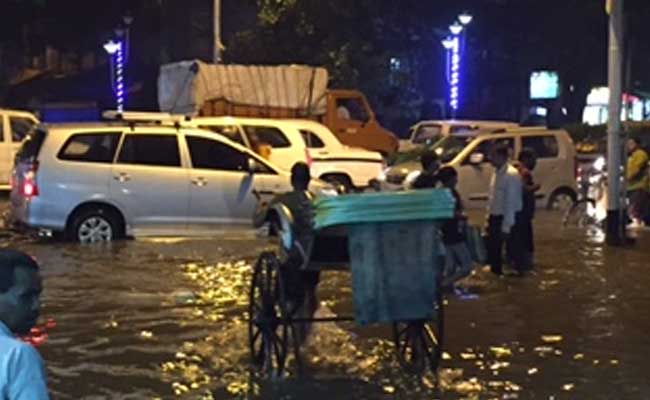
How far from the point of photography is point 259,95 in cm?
2653

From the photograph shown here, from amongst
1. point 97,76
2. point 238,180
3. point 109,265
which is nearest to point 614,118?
point 238,180

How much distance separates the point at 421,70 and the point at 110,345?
42.6 meters

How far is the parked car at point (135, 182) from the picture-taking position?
55.2 ft

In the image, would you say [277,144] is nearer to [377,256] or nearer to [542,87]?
[377,256]

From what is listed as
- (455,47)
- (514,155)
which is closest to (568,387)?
(514,155)

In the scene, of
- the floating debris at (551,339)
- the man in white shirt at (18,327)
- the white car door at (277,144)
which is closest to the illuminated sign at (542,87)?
the white car door at (277,144)

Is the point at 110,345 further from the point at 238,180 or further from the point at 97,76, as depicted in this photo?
the point at 97,76

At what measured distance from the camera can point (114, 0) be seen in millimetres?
51938

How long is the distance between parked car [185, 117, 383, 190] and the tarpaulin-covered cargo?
3243mm

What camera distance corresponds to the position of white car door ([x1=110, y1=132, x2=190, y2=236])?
56.2ft

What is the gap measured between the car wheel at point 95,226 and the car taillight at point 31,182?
641 mm

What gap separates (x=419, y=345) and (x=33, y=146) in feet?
30.1

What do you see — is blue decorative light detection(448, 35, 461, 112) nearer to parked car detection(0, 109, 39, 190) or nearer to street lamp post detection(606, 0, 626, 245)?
parked car detection(0, 109, 39, 190)

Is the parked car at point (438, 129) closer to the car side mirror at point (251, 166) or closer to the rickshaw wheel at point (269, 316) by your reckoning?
the car side mirror at point (251, 166)
